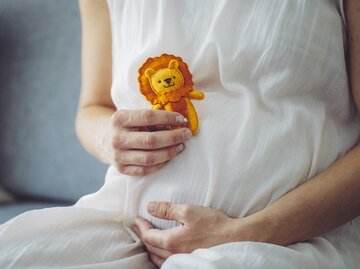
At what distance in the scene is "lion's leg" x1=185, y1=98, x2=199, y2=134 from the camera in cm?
67

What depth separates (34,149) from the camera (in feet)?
4.36

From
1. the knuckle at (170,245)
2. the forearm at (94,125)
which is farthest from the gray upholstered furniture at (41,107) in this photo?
the knuckle at (170,245)

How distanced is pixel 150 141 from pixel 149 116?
4 centimetres

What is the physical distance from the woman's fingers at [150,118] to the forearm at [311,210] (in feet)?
0.57

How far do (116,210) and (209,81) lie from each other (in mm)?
252

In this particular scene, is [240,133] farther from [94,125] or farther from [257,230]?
[94,125]

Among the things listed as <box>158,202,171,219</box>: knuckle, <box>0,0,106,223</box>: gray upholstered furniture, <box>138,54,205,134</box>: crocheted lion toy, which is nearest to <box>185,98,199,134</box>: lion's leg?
<box>138,54,205,134</box>: crocheted lion toy

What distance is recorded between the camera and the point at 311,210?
62 centimetres

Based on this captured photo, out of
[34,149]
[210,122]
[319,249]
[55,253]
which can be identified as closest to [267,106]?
[210,122]

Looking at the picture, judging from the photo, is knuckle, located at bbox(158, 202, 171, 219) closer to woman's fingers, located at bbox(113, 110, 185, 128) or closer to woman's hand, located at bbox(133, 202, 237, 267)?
woman's hand, located at bbox(133, 202, 237, 267)

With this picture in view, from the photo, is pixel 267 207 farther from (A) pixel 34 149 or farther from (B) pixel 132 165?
(A) pixel 34 149

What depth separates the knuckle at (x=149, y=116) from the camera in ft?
2.19

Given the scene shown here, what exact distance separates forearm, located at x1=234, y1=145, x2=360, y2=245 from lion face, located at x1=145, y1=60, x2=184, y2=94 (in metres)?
0.22

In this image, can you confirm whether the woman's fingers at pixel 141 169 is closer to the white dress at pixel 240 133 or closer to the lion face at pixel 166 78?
the white dress at pixel 240 133
